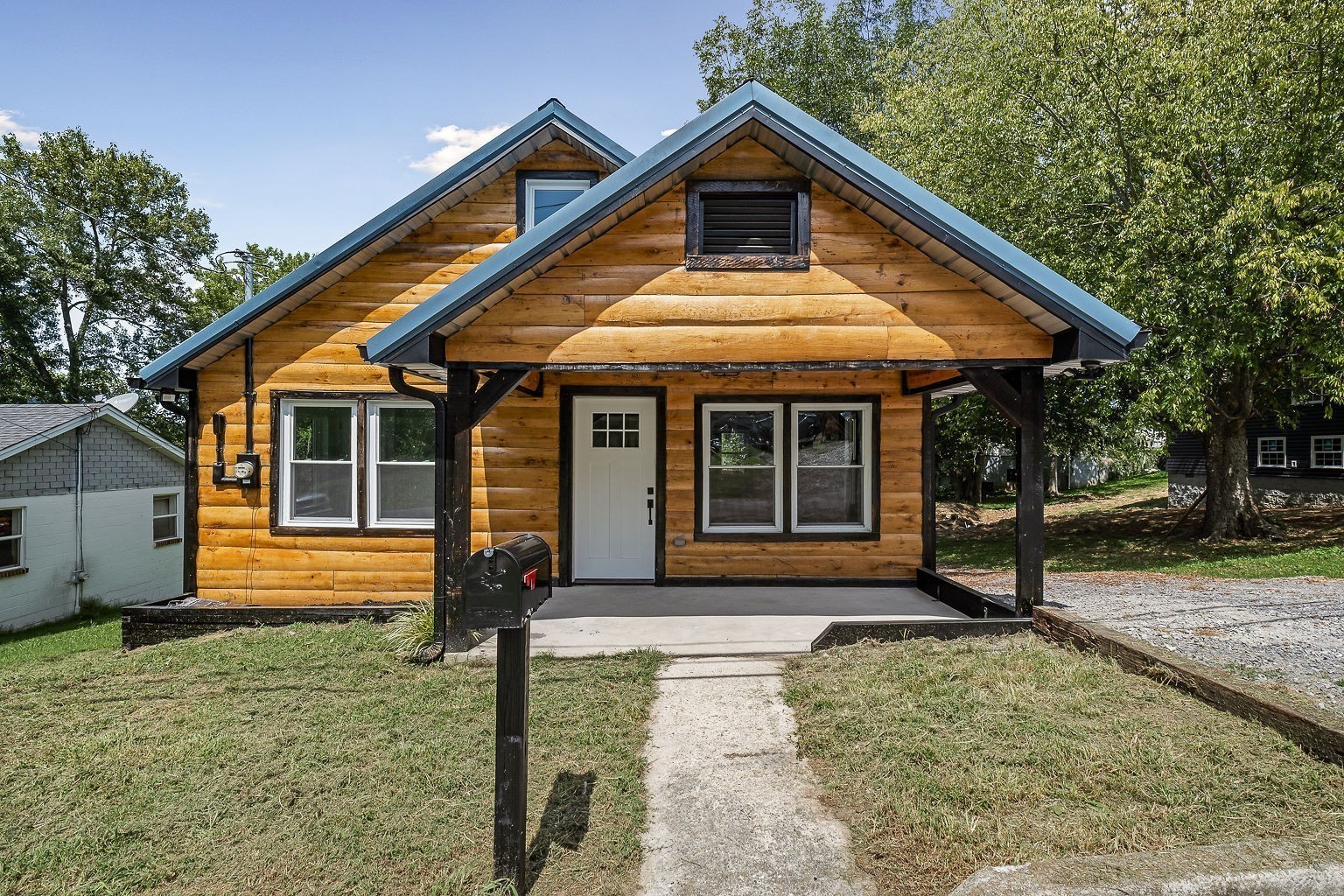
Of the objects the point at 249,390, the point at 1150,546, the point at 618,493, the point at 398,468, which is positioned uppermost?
the point at 249,390

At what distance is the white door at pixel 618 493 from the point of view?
827cm

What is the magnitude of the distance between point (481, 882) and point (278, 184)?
585 inches

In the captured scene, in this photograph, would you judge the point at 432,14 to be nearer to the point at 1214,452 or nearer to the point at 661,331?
the point at 661,331

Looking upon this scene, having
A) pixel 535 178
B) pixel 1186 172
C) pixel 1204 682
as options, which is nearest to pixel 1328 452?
pixel 1186 172

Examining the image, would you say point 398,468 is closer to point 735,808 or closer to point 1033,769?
point 735,808

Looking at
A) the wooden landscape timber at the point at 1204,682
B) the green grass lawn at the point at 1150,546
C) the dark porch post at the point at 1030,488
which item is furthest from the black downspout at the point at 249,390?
the green grass lawn at the point at 1150,546

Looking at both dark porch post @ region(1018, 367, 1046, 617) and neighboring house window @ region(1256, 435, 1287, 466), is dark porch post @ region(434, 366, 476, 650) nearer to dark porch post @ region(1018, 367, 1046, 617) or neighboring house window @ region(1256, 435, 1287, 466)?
dark porch post @ region(1018, 367, 1046, 617)

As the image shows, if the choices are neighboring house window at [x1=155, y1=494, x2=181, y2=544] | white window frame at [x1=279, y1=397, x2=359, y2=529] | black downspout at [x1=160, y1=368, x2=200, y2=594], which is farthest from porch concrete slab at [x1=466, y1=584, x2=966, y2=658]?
neighboring house window at [x1=155, y1=494, x2=181, y2=544]

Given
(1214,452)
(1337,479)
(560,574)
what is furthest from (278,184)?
(1337,479)

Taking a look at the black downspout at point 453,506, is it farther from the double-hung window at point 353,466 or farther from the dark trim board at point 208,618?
the double-hung window at point 353,466

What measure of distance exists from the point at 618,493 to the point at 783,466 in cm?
207

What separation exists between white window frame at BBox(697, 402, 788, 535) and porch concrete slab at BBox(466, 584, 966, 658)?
2.33ft

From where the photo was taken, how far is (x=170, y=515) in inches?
734

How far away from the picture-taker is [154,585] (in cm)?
1798
